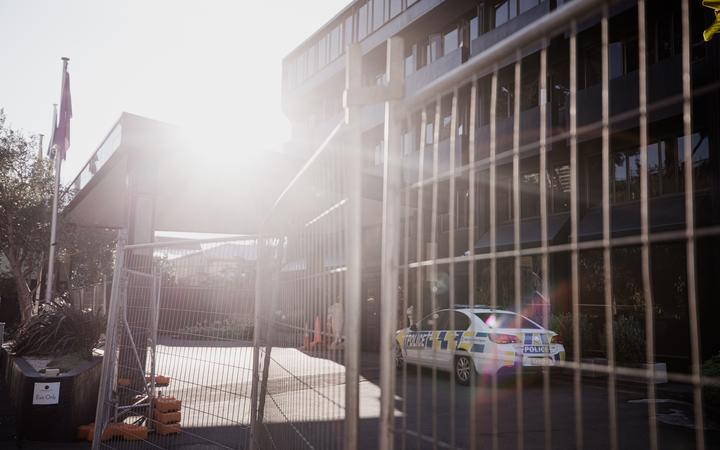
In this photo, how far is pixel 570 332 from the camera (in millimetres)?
16797

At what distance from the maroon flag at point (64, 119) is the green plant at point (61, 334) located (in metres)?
10.1

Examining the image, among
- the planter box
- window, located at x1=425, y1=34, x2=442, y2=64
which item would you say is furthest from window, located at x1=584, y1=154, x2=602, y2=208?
the planter box

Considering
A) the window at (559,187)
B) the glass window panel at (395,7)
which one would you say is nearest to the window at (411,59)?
the glass window panel at (395,7)

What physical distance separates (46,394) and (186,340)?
3.19 metres

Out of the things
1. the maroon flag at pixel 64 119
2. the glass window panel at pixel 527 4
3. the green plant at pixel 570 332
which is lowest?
the green plant at pixel 570 332

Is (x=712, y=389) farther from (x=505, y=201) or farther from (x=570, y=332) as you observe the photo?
(x=505, y=201)

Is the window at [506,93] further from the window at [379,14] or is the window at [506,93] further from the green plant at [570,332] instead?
the green plant at [570,332]

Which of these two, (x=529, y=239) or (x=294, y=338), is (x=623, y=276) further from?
(x=294, y=338)

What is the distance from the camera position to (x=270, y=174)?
1562cm

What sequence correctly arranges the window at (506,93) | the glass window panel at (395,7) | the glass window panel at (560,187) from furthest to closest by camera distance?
the glass window panel at (395,7), the window at (506,93), the glass window panel at (560,187)

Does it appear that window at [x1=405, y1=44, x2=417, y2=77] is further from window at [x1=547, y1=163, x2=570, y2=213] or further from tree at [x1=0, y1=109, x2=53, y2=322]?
tree at [x1=0, y1=109, x2=53, y2=322]

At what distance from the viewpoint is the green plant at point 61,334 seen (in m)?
9.65

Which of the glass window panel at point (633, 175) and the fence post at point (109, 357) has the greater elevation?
the glass window panel at point (633, 175)

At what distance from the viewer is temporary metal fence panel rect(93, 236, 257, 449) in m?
4.76
